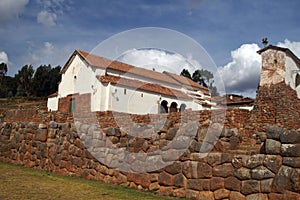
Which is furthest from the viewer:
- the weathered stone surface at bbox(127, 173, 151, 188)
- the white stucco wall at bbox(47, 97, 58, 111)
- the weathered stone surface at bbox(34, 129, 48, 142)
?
the white stucco wall at bbox(47, 97, 58, 111)

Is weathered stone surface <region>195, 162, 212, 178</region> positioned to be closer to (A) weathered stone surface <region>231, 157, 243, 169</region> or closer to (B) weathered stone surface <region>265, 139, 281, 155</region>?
(A) weathered stone surface <region>231, 157, 243, 169</region>

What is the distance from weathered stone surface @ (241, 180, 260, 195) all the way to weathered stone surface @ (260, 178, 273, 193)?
0.22ft

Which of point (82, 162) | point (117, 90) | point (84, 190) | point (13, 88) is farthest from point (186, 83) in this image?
point (13, 88)

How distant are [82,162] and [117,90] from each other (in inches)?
666

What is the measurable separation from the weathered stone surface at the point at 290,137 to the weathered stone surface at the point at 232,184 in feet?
3.35

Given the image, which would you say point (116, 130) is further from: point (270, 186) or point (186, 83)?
point (186, 83)

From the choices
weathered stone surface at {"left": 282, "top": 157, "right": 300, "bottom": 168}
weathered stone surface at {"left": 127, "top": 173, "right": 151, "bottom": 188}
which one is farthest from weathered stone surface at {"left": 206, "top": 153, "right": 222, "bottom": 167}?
weathered stone surface at {"left": 127, "top": 173, "right": 151, "bottom": 188}

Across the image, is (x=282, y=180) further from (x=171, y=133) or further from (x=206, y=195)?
(x=171, y=133)

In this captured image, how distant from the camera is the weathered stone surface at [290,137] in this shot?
464cm

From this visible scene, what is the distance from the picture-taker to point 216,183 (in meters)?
5.46

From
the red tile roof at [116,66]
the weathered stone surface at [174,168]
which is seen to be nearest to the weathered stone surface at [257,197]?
the weathered stone surface at [174,168]

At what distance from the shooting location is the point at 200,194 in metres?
5.65

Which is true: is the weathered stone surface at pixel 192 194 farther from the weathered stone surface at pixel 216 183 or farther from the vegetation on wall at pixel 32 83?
the vegetation on wall at pixel 32 83

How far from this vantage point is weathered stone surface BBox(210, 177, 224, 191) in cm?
540
